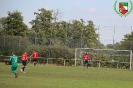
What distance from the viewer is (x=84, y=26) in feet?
218

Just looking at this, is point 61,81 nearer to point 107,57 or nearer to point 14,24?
point 107,57

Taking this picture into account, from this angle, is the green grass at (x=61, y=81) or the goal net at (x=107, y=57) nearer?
the green grass at (x=61, y=81)

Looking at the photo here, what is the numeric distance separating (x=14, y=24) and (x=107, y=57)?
23.0 m

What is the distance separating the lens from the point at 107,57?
47688 mm

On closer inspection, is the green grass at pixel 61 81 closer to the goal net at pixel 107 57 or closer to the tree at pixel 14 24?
the goal net at pixel 107 57

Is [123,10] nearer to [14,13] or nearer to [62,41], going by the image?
[62,41]

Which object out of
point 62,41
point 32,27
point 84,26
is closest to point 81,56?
point 62,41

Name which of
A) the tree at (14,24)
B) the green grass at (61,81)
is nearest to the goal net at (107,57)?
the tree at (14,24)

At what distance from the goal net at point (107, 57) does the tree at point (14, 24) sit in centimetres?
1806

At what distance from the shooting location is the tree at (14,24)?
208 feet

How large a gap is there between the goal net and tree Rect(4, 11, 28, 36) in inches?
711

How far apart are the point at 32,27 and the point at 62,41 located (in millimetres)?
19283

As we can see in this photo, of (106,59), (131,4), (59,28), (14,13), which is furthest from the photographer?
(59,28)

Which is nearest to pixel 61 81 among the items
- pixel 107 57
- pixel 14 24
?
pixel 107 57
